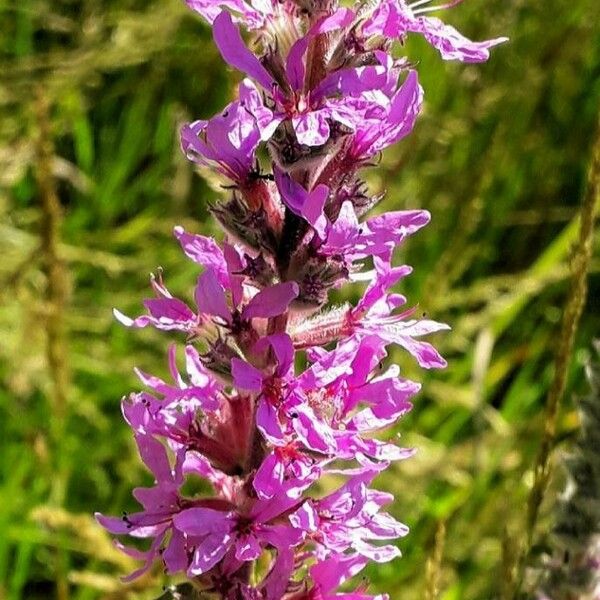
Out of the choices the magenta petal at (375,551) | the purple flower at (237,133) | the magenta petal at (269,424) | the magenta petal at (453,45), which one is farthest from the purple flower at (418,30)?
the magenta petal at (375,551)

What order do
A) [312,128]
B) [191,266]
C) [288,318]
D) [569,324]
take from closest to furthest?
[312,128] < [288,318] < [569,324] < [191,266]

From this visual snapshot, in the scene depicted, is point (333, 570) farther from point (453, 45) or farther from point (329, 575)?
point (453, 45)

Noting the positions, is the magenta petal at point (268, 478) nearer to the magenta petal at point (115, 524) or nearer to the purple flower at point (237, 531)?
the purple flower at point (237, 531)

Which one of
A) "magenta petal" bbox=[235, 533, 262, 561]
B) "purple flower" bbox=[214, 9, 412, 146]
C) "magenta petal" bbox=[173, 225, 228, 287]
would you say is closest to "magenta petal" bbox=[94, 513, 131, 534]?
"magenta petal" bbox=[235, 533, 262, 561]

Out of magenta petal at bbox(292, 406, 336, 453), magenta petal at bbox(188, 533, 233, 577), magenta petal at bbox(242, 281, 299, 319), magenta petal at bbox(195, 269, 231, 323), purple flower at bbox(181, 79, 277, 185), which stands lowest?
magenta petal at bbox(188, 533, 233, 577)

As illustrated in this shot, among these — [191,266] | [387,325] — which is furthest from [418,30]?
[191,266]

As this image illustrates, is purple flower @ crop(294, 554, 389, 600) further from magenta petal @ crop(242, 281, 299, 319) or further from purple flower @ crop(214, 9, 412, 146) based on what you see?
purple flower @ crop(214, 9, 412, 146)

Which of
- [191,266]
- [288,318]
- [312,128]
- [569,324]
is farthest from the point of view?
[191,266]

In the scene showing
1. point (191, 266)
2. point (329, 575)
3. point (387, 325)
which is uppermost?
point (387, 325)
